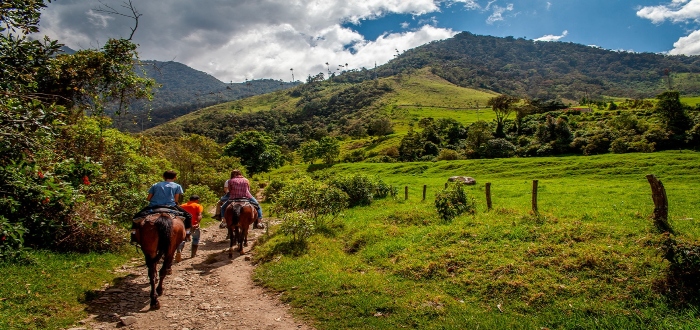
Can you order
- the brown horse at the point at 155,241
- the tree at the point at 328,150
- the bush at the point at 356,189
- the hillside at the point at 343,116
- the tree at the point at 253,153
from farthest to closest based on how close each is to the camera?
the hillside at the point at 343,116, the tree at the point at 328,150, the tree at the point at 253,153, the bush at the point at 356,189, the brown horse at the point at 155,241

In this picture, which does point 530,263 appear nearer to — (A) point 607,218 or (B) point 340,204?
(A) point 607,218

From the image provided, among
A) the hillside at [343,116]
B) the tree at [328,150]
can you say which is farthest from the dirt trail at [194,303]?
the hillside at [343,116]

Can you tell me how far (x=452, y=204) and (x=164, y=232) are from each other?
12.1 meters

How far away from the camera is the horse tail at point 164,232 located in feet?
27.5

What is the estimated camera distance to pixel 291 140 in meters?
127

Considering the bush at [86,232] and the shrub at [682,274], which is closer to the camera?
the shrub at [682,274]

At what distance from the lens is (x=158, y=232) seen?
8.38 meters

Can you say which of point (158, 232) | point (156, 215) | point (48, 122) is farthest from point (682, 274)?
point (48, 122)

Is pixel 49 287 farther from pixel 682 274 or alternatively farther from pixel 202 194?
pixel 202 194

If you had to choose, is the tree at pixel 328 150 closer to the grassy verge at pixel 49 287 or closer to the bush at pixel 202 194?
the bush at pixel 202 194

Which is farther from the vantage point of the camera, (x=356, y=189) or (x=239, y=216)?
(x=356, y=189)

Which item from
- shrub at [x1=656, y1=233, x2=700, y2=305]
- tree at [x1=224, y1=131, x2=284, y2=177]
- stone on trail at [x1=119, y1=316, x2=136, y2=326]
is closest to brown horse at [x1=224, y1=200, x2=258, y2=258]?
stone on trail at [x1=119, y1=316, x2=136, y2=326]

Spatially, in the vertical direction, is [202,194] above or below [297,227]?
above

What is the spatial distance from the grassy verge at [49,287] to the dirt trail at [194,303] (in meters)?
0.36
